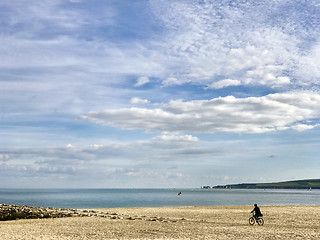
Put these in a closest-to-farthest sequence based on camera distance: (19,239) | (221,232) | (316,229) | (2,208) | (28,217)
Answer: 1. (19,239)
2. (221,232)
3. (316,229)
4. (28,217)
5. (2,208)

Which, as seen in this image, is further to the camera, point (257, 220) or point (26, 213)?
point (26, 213)

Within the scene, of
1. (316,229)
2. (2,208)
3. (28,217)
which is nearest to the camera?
(316,229)

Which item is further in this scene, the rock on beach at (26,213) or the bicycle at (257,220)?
the rock on beach at (26,213)

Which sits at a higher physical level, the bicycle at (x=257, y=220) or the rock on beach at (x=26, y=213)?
the rock on beach at (x=26, y=213)

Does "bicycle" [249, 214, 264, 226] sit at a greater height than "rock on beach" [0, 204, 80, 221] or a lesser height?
lesser

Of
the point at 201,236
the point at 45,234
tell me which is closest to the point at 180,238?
the point at 201,236

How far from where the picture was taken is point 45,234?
84.9 ft

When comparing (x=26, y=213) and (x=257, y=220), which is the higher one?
(x=26, y=213)

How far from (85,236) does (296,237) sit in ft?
50.5

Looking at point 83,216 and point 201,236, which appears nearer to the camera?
point 201,236

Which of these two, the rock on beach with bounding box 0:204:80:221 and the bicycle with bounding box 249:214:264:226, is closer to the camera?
Result: the bicycle with bounding box 249:214:264:226

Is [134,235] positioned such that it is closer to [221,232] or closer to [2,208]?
[221,232]

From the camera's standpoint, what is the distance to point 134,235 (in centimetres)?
2539

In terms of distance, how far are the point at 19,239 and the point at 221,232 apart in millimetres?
15087
